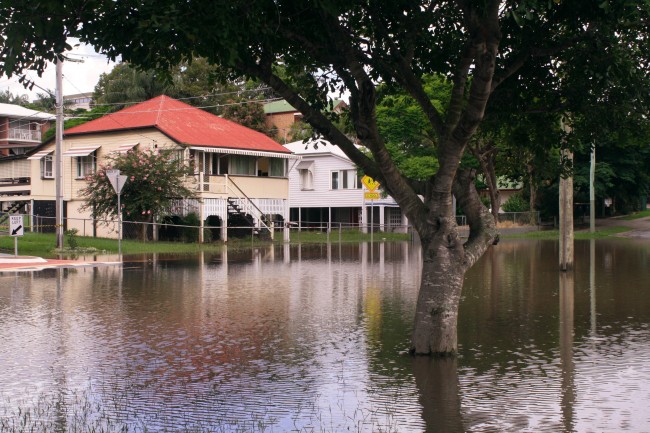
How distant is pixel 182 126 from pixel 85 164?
625cm

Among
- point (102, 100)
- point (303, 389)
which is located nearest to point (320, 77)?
point (303, 389)

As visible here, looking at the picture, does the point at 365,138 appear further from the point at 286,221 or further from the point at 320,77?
the point at 286,221

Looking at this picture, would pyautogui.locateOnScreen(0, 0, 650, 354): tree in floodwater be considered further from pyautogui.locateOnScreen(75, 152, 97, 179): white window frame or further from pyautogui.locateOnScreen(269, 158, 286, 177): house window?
pyautogui.locateOnScreen(269, 158, 286, 177): house window

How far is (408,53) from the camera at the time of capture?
1296 cm

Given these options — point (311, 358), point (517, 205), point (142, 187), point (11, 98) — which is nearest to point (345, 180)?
point (517, 205)

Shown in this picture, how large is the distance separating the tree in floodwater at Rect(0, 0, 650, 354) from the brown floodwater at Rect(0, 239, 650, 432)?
5.02 ft

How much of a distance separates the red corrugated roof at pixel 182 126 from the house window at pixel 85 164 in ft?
4.65

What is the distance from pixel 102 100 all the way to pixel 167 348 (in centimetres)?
6519

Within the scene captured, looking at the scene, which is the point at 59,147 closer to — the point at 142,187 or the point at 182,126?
the point at 142,187

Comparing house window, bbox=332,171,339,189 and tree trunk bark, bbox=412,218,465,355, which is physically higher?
house window, bbox=332,171,339,189

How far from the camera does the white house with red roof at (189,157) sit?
46812 mm

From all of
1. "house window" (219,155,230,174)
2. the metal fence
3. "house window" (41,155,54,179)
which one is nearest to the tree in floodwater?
the metal fence

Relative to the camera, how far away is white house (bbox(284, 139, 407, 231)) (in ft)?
209

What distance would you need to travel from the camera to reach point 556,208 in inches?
2628
